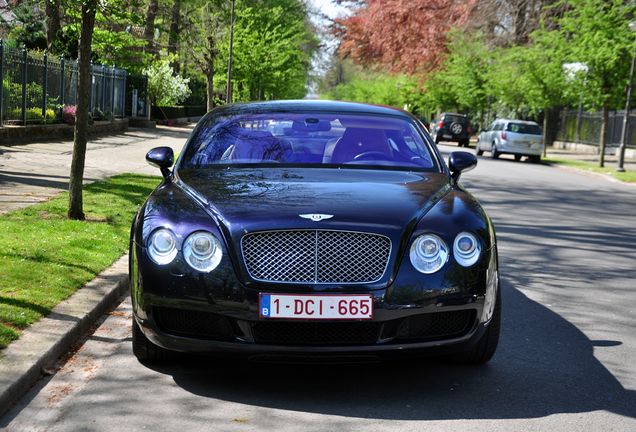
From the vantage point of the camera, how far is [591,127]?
129 feet

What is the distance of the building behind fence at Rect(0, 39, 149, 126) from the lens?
18.9 meters

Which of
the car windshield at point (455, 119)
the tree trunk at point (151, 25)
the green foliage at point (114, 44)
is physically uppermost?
the tree trunk at point (151, 25)

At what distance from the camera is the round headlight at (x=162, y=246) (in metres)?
3.75

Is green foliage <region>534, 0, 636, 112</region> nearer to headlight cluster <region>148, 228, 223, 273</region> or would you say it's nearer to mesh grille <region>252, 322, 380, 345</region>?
mesh grille <region>252, 322, 380, 345</region>

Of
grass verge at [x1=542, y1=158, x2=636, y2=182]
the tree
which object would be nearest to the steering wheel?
grass verge at [x1=542, y1=158, x2=636, y2=182]

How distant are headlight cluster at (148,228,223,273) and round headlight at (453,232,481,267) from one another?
45.8 inches

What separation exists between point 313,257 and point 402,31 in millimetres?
38636

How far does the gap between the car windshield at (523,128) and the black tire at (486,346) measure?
2596 cm

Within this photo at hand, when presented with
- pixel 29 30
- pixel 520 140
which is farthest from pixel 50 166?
pixel 29 30

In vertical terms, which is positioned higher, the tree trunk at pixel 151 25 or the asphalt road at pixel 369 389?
the tree trunk at pixel 151 25

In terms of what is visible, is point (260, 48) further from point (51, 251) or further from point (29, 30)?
point (51, 251)

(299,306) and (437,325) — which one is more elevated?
(299,306)

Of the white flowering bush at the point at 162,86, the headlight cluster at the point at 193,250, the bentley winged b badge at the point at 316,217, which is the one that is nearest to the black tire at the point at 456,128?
the white flowering bush at the point at 162,86

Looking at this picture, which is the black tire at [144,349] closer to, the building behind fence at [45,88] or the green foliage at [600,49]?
the building behind fence at [45,88]
